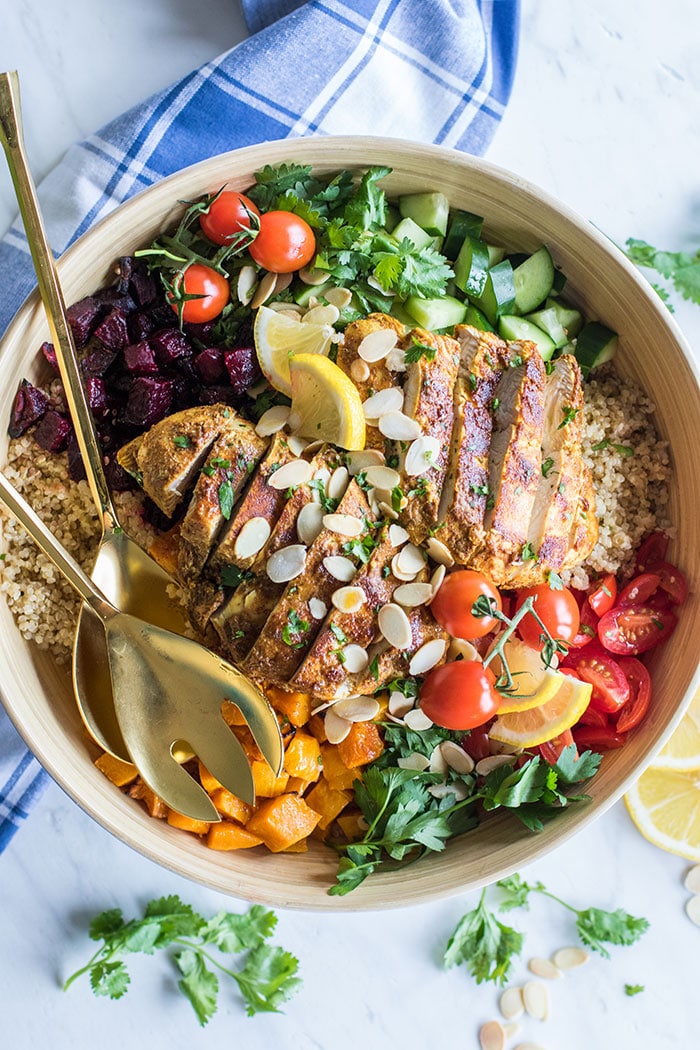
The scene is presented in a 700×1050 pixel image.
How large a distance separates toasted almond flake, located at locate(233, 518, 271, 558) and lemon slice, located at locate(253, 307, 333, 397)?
49 centimetres

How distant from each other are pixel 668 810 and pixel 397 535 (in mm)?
1870

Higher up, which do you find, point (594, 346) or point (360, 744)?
point (594, 346)

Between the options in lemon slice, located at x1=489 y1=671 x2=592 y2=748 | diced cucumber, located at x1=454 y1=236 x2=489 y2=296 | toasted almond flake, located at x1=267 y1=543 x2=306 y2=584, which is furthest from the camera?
diced cucumber, located at x1=454 y1=236 x2=489 y2=296

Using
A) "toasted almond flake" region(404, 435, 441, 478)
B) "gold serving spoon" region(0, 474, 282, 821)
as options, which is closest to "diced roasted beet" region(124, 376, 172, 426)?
"gold serving spoon" region(0, 474, 282, 821)

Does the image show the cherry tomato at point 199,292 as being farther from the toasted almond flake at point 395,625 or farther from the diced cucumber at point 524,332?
the toasted almond flake at point 395,625

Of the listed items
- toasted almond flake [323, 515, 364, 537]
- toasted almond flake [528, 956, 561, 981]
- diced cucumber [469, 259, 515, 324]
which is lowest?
toasted almond flake [528, 956, 561, 981]

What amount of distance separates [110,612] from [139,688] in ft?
0.91

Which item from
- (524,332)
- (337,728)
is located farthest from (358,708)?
(524,332)

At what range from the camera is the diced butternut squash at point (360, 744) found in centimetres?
301

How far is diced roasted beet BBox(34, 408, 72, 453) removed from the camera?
3.04m

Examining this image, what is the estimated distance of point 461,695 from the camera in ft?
9.31

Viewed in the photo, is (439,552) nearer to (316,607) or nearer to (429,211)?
(316,607)

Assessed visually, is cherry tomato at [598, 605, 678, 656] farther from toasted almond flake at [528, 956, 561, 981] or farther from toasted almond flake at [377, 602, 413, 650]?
toasted almond flake at [528, 956, 561, 981]

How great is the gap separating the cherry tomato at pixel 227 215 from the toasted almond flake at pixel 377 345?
58cm
